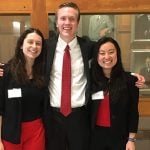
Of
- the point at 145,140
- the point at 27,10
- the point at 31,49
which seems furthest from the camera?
the point at 145,140

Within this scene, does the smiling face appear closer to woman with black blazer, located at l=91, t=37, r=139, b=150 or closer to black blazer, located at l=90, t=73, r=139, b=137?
woman with black blazer, located at l=91, t=37, r=139, b=150

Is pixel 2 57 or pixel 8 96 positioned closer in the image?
pixel 8 96

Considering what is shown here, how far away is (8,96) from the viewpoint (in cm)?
218

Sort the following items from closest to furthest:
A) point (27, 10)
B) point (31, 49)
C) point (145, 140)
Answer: point (31, 49)
point (27, 10)
point (145, 140)

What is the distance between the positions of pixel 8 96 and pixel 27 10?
0.81m

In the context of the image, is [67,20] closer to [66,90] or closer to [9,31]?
[66,90]

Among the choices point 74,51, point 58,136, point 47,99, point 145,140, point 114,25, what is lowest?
point 145,140

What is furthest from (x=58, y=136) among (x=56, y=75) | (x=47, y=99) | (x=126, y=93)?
(x=126, y=93)

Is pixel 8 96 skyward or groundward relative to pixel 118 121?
skyward

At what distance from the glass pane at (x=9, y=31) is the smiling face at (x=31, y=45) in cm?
51

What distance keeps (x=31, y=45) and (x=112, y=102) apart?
2.39 ft

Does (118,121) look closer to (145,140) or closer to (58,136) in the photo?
(58,136)

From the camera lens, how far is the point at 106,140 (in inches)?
85.6

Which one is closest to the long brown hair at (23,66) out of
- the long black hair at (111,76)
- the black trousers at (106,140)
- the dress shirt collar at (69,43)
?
the dress shirt collar at (69,43)
